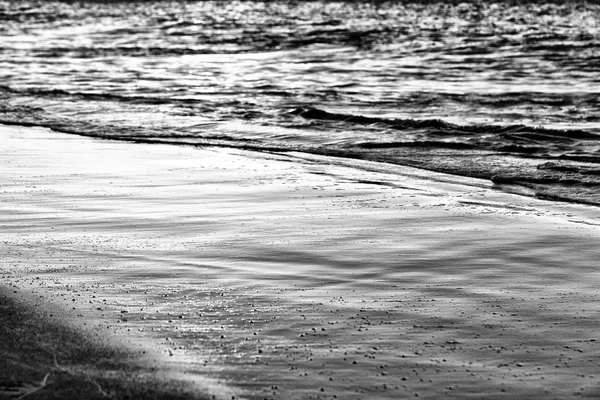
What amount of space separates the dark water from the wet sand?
1.79 metres

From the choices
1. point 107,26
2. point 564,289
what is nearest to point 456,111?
point 564,289

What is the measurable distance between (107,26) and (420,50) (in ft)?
59.0

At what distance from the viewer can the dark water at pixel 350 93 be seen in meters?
9.83

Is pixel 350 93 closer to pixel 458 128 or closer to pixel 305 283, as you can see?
pixel 458 128

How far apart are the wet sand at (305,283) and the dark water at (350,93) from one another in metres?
1.79

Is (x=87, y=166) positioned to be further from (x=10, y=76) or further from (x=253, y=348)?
(x=10, y=76)

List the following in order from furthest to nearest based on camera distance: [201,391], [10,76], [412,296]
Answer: [10,76] → [412,296] → [201,391]

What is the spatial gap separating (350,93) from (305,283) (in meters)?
10.7

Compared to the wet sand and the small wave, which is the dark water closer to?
the small wave

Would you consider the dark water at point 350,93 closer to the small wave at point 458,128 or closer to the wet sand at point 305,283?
the small wave at point 458,128

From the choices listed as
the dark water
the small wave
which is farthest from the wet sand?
the small wave

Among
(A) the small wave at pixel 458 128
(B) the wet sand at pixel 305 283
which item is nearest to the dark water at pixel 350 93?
(A) the small wave at pixel 458 128

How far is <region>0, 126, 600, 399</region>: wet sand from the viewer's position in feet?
12.1

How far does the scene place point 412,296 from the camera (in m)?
4.64
